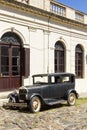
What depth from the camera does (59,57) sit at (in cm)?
2114

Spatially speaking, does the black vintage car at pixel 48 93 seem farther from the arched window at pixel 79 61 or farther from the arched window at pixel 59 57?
the arched window at pixel 79 61

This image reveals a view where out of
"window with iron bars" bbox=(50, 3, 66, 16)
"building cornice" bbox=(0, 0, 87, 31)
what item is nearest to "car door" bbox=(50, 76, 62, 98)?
"building cornice" bbox=(0, 0, 87, 31)

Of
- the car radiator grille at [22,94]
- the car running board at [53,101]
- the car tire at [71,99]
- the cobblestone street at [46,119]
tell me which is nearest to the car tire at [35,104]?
the cobblestone street at [46,119]

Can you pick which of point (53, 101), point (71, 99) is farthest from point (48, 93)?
point (71, 99)

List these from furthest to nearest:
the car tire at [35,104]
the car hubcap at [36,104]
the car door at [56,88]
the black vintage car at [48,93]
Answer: the car door at [56,88], the car hubcap at [36,104], the black vintage car at [48,93], the car tire at [35,104]

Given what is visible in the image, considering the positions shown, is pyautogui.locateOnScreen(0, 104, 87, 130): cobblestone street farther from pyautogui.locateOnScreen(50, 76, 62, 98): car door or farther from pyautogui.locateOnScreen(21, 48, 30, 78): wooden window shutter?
pyautogui.locateOnScreen(21, 48, 30, 78): wooden window shutter

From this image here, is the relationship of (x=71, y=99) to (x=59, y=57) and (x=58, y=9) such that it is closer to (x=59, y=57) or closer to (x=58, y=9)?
(x=59, y=57)

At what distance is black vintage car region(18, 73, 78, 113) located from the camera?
1302 centimetres

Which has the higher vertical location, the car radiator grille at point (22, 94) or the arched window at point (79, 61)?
the arched window at point (79, 61)

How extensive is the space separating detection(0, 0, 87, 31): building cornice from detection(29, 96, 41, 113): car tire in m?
5.62

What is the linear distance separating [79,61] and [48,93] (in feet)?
32.5

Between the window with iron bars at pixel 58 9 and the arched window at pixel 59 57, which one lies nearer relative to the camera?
the window with iron bars at pixel 58 9

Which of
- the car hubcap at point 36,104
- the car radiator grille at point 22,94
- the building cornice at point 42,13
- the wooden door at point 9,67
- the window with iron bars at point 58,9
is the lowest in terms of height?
the car hubcap at point 36,104

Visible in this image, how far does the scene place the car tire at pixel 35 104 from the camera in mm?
12890
